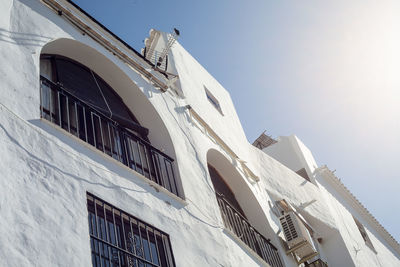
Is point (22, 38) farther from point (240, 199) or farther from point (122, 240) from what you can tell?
point (240, 199)

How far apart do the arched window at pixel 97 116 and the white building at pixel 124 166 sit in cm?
2

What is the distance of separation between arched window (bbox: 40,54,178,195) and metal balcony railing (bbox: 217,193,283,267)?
152 cm

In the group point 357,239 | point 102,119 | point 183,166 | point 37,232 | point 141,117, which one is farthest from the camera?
point 357,239

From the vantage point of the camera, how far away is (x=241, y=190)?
37.5 feet

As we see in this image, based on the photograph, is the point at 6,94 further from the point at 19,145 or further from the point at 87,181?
the point at 87,181

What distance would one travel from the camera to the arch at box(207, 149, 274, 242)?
432 inches

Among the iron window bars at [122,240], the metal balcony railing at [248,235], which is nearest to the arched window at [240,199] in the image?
the metal balcony railing at [248,235]

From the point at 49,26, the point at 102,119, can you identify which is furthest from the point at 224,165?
the point at 49,26

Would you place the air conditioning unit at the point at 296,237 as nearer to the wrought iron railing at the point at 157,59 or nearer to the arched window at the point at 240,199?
the arched window at the point at 240,199

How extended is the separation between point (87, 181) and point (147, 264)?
1236 millimetres

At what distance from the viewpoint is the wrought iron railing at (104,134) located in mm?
7305

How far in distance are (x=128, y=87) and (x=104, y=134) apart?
62.1 inches

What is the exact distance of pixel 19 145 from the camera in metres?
5.59

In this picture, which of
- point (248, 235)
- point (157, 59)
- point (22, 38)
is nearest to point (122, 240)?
point (22, 38)
